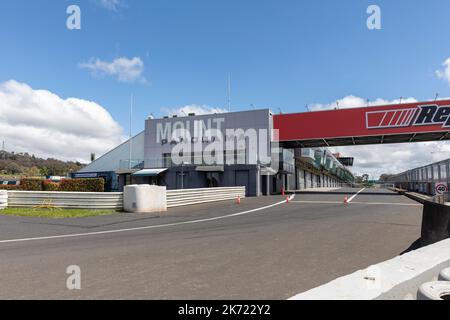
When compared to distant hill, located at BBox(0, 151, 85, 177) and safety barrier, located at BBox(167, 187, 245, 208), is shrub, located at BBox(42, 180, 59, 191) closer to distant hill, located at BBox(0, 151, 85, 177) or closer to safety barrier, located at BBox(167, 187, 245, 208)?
safety barrier, located at BBox(167, 187, 245, 208)

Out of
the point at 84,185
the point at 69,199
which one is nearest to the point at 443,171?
the point at 69,199

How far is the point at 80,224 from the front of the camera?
11180mm

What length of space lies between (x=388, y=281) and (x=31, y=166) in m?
186

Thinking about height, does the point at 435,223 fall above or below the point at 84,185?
below

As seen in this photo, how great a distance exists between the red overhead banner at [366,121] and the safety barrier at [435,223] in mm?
24601

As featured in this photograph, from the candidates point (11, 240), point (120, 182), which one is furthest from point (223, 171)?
point (11, 240)

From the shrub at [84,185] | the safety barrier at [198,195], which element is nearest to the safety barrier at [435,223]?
the safety barrier at [198,195]

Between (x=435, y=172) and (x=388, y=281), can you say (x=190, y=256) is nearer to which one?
(x=388, y=281)

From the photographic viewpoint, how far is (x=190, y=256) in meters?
6.16

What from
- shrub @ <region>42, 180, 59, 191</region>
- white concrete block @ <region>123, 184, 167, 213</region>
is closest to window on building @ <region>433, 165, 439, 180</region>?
white concrete block @ <region>123, 184, 167, 213</region>

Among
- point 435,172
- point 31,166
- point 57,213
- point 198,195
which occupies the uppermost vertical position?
point 31,166
